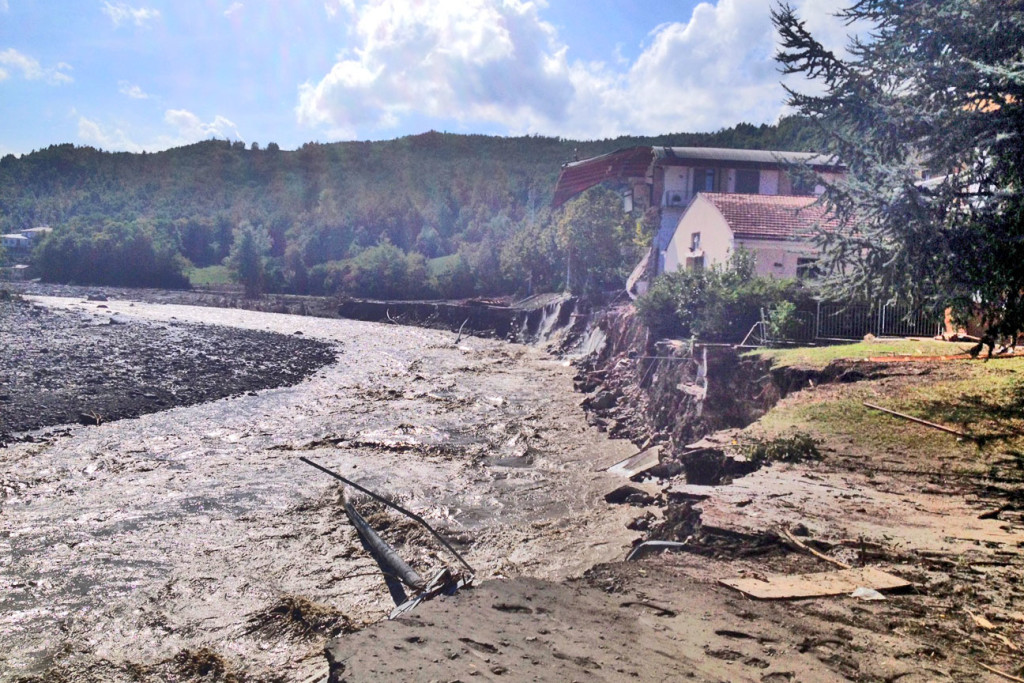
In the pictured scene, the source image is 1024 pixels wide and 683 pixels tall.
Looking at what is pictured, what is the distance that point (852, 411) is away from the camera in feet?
49.2

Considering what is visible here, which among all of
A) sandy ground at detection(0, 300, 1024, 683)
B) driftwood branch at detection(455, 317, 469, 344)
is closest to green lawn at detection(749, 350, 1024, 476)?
sandy ground at detection(0, 300, 1024, 683)

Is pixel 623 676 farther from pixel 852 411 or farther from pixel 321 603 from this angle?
pixel 852 411

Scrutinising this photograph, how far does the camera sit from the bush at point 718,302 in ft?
79.5

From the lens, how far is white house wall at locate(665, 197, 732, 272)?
3166cm

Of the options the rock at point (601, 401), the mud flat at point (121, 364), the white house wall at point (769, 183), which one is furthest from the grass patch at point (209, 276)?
the rock at point (601, 401)

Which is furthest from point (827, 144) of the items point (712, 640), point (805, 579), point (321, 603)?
point (321, 603)

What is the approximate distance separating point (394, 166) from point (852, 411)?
17884cm

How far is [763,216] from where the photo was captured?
3183cm

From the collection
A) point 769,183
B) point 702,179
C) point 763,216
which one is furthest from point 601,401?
point 769,183

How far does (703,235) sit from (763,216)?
3250 millimetres

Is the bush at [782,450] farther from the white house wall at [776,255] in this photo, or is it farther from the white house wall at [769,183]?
the white house wall at [769,183]

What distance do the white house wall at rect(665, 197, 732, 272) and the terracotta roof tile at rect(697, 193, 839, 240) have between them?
420 millimetres

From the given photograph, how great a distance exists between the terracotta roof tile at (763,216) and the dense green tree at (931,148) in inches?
555

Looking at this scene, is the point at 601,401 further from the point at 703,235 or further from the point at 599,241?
the point at 599,241
